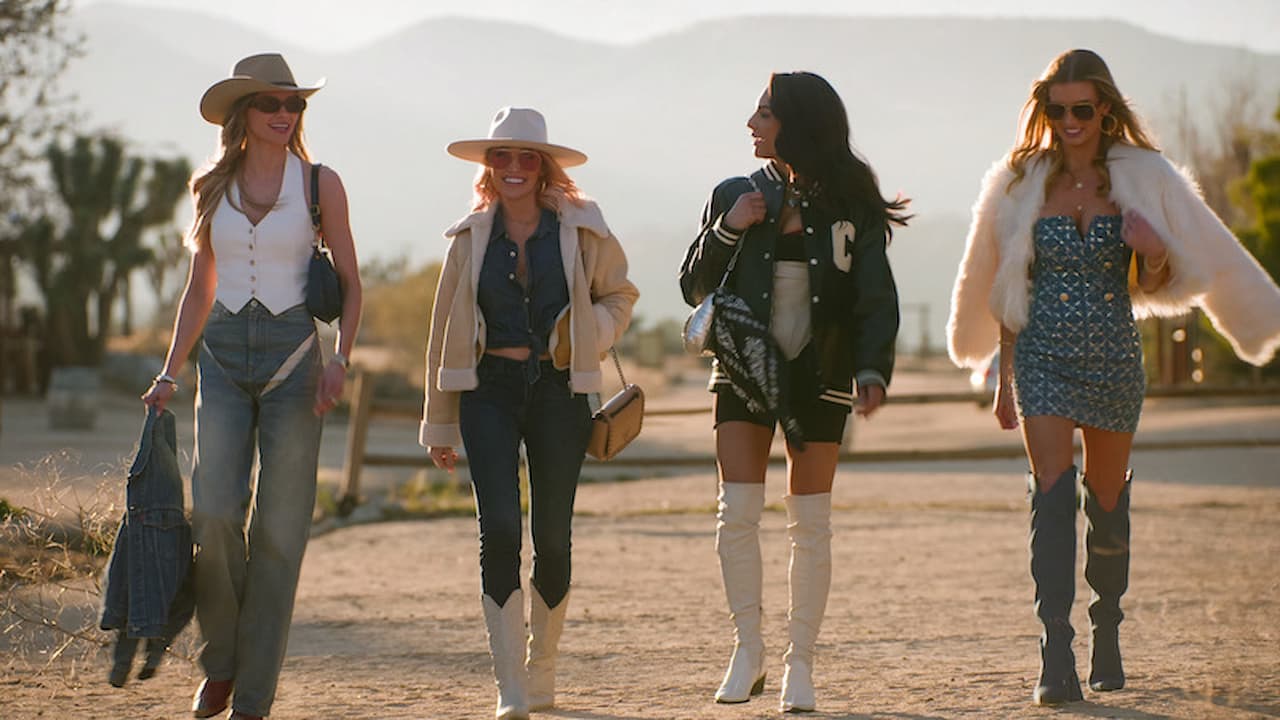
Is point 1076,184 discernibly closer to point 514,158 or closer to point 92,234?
point 514,158

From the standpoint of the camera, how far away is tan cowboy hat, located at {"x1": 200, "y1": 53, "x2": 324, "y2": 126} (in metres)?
5.69

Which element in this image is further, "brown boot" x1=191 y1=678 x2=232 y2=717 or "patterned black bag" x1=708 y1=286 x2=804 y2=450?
"patterned black bag" x1=708 y1=286 x2=804 y2=450

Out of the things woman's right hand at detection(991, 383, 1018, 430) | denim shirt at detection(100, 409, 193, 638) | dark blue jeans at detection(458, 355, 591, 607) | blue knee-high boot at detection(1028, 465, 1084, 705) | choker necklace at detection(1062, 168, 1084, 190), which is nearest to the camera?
denim shirt at detection(100, 409, 193, 638)

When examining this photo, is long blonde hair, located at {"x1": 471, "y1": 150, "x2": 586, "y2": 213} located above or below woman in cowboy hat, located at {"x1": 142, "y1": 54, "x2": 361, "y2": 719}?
above

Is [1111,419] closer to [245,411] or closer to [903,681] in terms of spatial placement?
[903,681]

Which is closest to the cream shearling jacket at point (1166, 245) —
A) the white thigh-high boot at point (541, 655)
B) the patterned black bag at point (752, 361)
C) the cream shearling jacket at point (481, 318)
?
the patterned black bag at point (752, 361)

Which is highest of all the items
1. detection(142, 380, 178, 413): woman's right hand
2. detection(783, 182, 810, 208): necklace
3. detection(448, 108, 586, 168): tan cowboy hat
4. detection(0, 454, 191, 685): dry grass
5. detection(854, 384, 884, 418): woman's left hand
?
detection(448, 108, 586, 168): tan cowboy hat

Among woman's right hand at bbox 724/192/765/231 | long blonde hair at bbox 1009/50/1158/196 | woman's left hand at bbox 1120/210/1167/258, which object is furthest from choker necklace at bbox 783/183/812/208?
woman's left hand at bbox 1120/210/1167/258

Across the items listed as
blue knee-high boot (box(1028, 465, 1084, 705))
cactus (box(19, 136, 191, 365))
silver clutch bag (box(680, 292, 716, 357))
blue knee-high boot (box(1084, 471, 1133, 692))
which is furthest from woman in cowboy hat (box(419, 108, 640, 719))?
cactus (box(19, 136, 191, 365))

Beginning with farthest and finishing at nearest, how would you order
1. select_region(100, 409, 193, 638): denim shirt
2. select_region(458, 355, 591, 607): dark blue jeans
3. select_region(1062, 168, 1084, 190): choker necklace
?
select_region(1062, 168, 1084, 190): choker necklace → select_region(458, 355, 591, 607): dark blue jeans → select_region(100, 409, 193, 638): denim shirt

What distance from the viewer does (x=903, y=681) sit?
6621mm

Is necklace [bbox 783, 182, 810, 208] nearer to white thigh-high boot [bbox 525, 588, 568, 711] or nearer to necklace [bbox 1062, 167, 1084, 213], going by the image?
necklace [bbox 1062, 167, 1084, 213]

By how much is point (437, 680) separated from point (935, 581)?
13.1 ft

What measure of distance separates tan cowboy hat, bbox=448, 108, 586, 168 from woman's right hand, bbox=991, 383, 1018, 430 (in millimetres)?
1633
